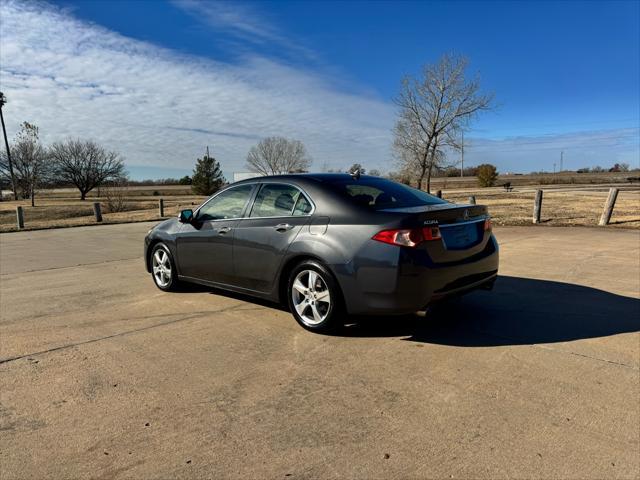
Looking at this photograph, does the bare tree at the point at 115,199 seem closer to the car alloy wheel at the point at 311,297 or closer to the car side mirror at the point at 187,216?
the car side mirror at the point at 187,216

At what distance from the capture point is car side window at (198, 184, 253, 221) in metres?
5.54

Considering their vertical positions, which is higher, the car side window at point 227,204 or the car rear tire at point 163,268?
the car side window at point 227,204

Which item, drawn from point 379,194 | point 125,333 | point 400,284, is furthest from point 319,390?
point 125,333

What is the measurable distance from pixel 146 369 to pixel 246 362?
2.64 ft

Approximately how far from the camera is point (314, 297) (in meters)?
4.55

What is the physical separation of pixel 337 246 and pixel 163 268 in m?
3.24

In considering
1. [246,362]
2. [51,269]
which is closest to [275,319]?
[246,362]

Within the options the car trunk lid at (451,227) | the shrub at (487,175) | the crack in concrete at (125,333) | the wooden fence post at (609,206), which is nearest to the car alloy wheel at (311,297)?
the car trunk lid at (451,227)

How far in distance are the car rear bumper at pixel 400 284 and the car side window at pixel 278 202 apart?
97 cm

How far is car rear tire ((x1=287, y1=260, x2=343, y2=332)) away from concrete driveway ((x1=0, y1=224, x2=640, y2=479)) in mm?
163

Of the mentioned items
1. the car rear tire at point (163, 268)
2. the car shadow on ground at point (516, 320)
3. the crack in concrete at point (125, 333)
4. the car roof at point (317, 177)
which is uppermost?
the car roof at point (317, 177)

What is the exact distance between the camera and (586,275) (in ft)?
23.0

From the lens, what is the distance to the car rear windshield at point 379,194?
4.61 meters

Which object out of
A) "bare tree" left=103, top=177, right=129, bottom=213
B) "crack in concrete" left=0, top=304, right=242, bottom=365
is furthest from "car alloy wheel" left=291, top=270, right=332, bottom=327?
"bare tree" left=103, top=177, right=129, bottom=213
